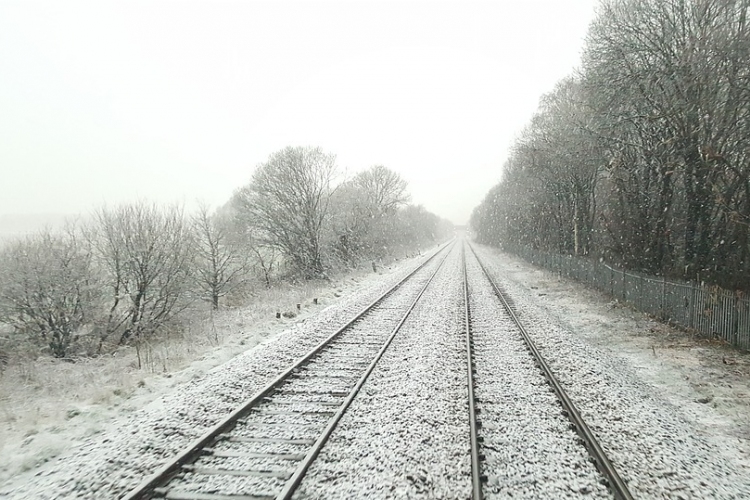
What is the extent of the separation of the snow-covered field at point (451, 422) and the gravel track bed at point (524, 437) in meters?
0.04

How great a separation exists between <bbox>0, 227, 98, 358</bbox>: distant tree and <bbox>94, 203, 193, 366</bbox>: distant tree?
831 mm

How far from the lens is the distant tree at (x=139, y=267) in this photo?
15.9 m

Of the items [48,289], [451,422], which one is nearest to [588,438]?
[451,422]

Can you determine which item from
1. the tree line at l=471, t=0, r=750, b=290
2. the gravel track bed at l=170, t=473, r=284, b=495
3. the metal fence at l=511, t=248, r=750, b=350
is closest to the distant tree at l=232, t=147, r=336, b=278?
the tree line at l=471, t=0, r=750, b=290

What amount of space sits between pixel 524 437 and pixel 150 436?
4.93m

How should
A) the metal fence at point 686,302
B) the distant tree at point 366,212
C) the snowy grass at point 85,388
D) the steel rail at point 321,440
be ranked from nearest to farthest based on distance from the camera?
the steel rail at point 321,440, the snowy grass at point 85,388, the metal fence at point 686,302, the distant tree at point 366,212

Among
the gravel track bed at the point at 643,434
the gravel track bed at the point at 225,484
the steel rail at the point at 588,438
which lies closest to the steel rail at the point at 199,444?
the gravel track bed at the point at 225,484

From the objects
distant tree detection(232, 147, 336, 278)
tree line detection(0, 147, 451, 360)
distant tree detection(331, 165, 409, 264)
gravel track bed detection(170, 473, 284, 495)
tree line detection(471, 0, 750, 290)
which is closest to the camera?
gravel track bed detection(170, 473, 284, 495)

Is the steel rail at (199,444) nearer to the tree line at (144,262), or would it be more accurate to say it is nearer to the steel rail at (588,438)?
the steel rail at (588,438)

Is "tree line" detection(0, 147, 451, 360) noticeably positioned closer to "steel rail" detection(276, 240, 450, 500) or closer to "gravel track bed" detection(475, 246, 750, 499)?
"steel rail" detection(276, 240, 450, 500)

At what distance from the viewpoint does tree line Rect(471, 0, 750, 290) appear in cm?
1056

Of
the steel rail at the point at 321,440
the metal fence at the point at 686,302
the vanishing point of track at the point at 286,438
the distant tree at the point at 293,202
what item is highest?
the distant tree at the point at 293,202

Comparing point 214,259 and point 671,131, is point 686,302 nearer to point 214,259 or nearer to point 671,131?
point 671,131

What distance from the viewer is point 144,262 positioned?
16344 millimetres
